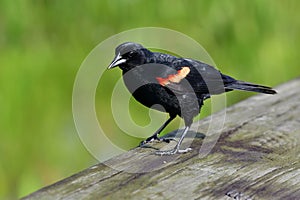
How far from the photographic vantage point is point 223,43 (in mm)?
4023

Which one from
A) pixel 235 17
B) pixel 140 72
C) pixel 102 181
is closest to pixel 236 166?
pixel 102 181

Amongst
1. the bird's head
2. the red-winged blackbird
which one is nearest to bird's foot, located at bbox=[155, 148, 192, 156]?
the red-winged blackbird

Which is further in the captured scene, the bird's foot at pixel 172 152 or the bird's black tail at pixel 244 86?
Result: the bird's black tail at pixel 244 86

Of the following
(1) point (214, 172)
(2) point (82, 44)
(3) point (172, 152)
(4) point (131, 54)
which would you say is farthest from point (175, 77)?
(2) point (82, 44)

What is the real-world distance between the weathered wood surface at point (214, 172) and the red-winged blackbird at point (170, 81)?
0.47 ft

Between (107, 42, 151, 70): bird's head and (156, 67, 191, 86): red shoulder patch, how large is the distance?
78mm

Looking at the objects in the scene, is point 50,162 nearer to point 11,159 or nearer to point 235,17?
point 11,159

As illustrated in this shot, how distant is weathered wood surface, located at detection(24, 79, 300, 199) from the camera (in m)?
1.74

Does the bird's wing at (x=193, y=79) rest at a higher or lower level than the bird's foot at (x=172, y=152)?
higher

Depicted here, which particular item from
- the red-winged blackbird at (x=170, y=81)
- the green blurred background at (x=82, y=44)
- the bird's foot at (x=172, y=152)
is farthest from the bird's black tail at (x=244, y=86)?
the green blurred background at (x=82, y=44)

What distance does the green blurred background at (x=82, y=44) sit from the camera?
11.6 feet

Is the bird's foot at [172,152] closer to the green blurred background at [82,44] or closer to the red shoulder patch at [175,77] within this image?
the red shoulder patch at [175,77]

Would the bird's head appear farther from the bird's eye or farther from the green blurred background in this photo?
the green blurred background

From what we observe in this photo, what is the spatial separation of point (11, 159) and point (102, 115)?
0.46 meters
